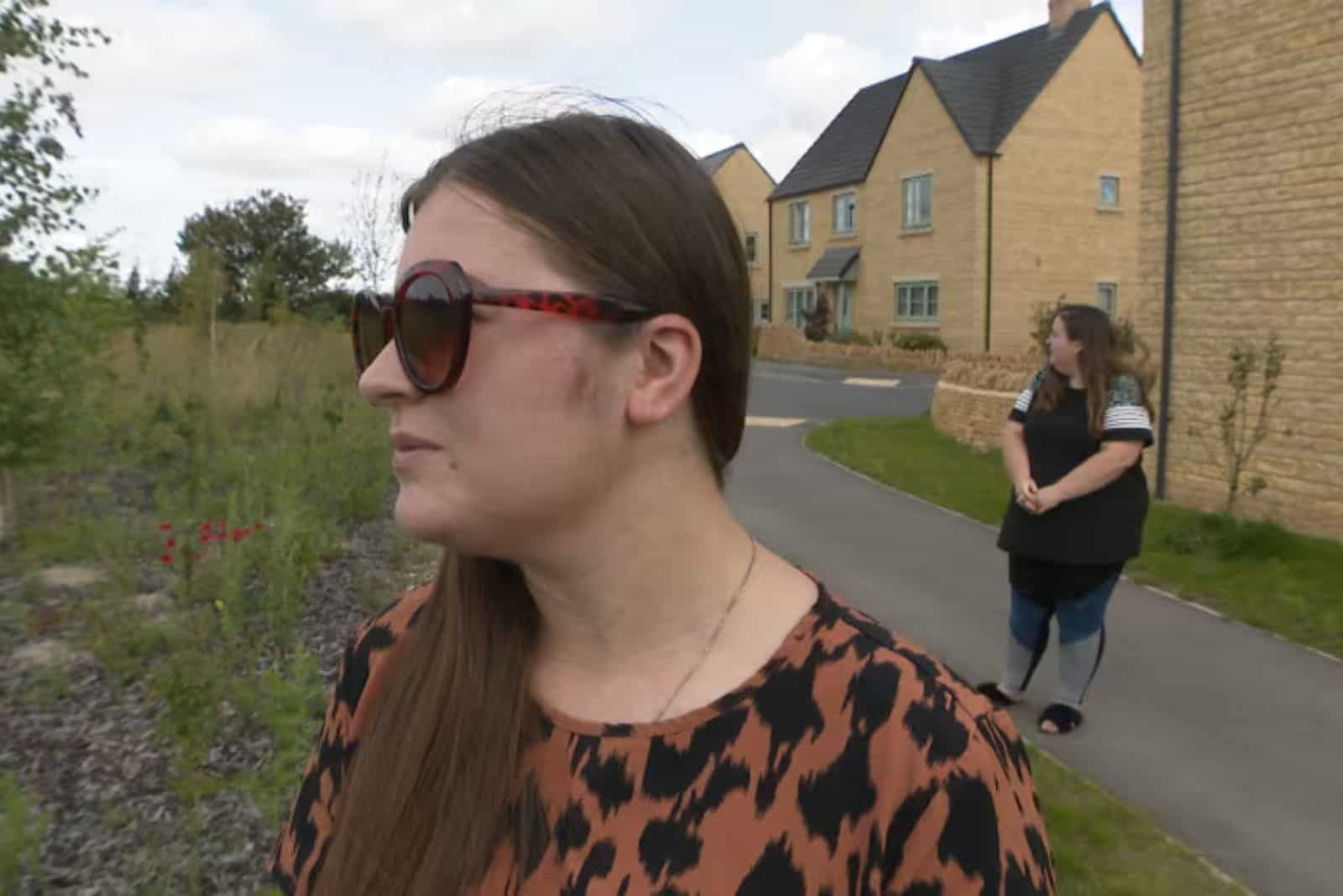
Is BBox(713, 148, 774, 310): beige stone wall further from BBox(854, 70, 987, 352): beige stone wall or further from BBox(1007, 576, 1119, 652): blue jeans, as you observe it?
BBox(1007, 576, 1119, 652): blue jeans

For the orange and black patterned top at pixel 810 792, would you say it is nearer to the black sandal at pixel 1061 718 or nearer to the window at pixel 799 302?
the black sandal at pixel 1061 718

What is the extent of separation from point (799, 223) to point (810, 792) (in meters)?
40.4

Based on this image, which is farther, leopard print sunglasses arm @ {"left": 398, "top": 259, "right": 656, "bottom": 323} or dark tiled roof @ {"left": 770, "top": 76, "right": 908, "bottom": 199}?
dark tiled roof @ {"left": 770, "top": 76, "right": 908, "bottom": 199}

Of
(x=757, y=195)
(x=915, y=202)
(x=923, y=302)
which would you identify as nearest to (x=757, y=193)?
(x=757, y=195)

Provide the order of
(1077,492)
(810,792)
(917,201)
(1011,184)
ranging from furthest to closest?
(917,201) → (1011,184) → (1077,492) → (810,792)

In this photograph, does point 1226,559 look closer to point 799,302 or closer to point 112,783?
point 112,783

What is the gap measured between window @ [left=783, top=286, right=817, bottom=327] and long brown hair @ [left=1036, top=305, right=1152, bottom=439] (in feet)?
112

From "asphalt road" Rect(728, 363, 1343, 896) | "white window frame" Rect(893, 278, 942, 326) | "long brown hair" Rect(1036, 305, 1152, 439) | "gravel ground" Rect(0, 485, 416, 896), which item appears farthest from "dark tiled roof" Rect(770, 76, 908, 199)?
"gravel ground" Rect(0, 485, 416, 896)

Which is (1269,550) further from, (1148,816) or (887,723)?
(887,723)

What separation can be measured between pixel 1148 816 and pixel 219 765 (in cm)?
349

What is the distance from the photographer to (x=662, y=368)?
1391 mm

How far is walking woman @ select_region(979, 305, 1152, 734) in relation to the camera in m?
4.96

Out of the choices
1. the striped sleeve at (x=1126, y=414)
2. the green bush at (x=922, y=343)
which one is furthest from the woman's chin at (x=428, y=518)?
the green bush at (x=922, y=343)

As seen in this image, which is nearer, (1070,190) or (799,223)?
(1070,190)
